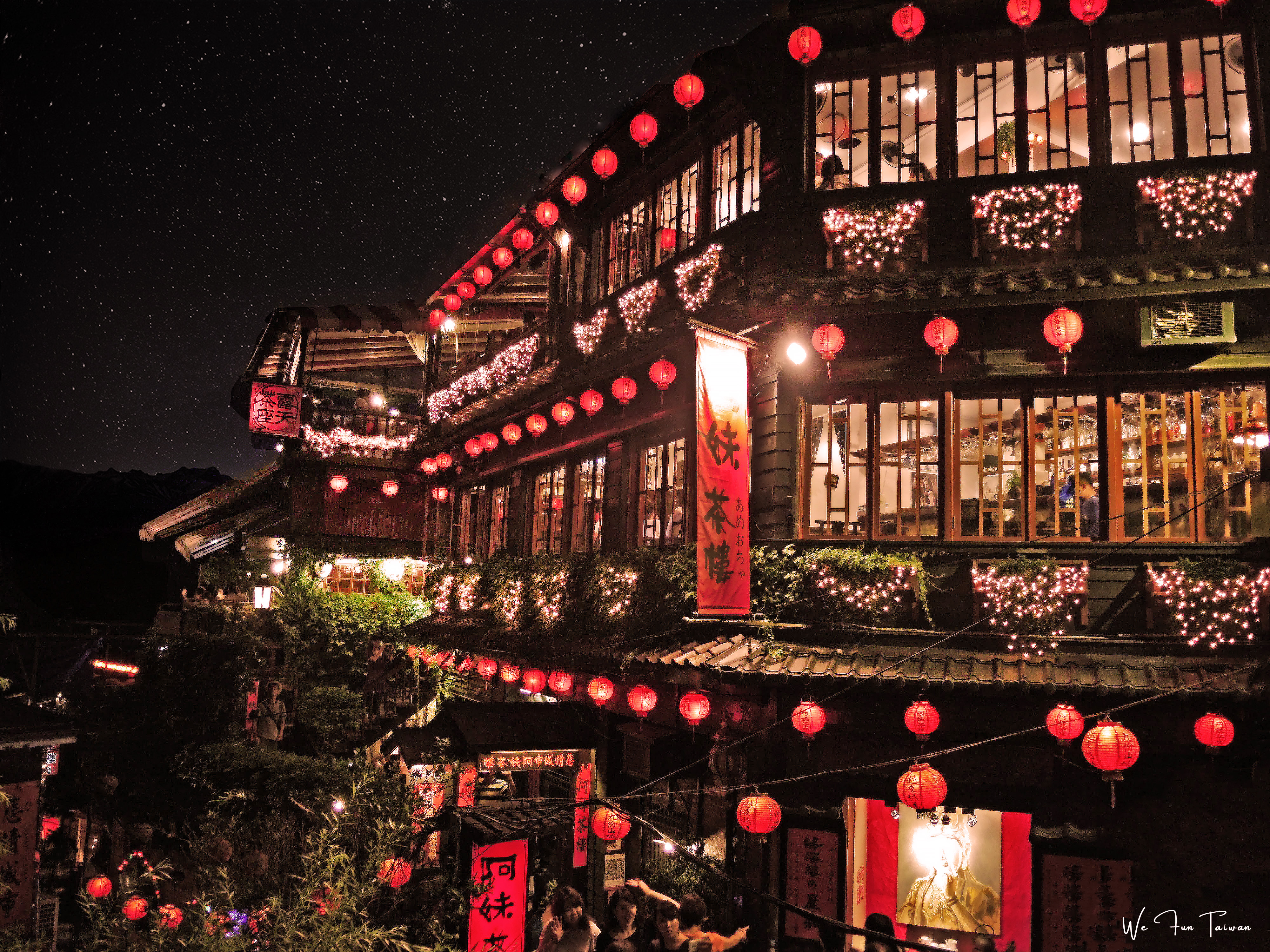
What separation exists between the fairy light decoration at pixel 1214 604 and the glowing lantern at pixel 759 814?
500 cm

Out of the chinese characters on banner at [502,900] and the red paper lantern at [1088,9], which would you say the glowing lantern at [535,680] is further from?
the red paper lantern at [1088,9]

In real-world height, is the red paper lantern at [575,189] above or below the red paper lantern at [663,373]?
above

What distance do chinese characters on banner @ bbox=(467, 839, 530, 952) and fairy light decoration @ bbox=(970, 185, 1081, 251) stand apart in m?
9.33

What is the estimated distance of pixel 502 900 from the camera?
1020 centimetres

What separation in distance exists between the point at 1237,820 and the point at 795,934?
16.6 ft

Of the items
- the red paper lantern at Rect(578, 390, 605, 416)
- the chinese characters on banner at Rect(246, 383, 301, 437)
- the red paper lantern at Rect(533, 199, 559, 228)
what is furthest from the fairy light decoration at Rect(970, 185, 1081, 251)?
the chinese characters on banner at Rect(246, 383, 301, 437)

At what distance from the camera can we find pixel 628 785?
49.8 feet

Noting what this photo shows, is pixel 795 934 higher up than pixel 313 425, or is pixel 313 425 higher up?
pixel 313 425

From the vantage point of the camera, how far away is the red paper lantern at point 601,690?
42.2 ft

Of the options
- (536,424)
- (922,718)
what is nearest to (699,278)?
(536,424)

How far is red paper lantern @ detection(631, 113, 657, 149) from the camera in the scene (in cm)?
1415

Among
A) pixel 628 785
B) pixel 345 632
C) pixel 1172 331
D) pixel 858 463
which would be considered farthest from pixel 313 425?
pixel 1172 331

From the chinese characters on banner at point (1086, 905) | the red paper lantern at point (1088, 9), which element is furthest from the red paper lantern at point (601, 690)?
the red paper lantern at point (1088, 9)

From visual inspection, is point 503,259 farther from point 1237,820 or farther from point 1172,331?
point 1237,820
